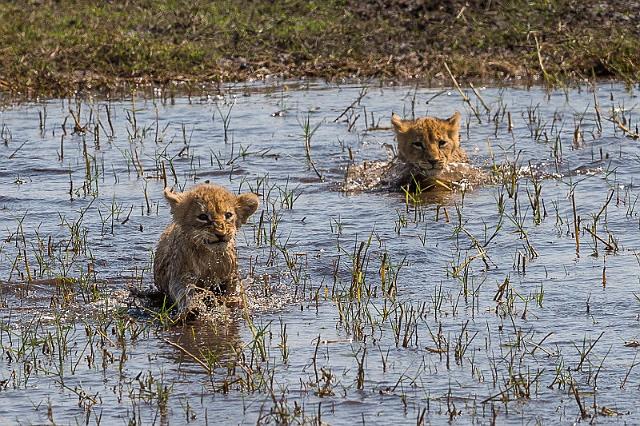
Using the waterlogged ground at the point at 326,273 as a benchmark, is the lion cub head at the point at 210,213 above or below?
above

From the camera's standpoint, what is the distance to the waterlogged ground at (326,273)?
7.80 meters

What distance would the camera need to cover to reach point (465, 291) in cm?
979

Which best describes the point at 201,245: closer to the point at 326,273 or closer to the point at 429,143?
the point at 326,273

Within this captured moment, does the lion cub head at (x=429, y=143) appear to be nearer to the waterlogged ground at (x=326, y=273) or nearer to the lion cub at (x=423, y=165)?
the lion cub at (x=423, y=165)

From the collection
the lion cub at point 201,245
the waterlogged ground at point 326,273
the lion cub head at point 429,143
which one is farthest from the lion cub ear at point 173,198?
the lion cub head at point 429,143

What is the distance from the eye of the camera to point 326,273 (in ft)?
35.5

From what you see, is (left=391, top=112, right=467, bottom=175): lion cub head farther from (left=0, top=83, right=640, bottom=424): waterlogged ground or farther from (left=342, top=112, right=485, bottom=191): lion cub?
(left=0, top=83, right=640, bottom=424): waterlogged ground

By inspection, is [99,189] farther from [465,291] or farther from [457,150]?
[465,291]

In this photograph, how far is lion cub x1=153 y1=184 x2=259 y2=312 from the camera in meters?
9.85

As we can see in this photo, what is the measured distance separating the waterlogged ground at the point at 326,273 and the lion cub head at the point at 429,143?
56cm

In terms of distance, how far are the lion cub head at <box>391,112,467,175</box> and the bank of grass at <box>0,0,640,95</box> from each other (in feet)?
11.5

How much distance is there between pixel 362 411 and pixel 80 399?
1.61 m

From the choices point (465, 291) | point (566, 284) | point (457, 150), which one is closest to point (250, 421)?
point (465, 291)

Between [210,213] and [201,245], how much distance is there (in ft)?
1.08
